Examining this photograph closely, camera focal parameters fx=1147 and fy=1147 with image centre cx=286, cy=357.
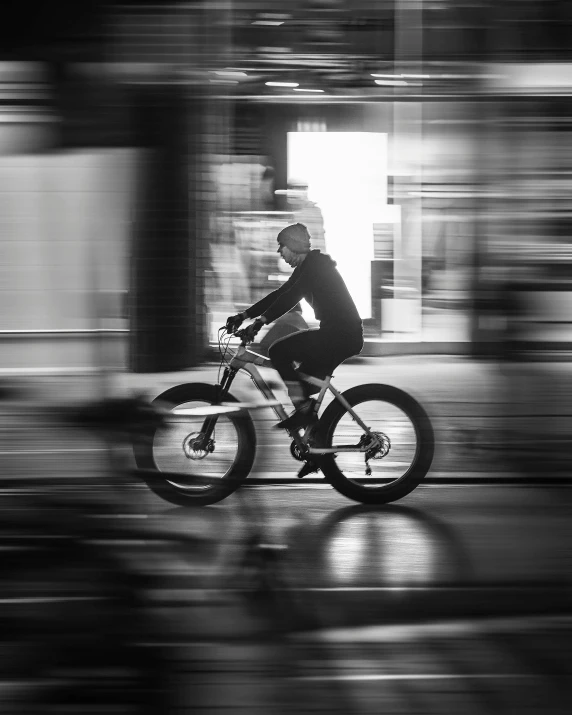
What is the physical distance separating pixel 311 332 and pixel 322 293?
23cm

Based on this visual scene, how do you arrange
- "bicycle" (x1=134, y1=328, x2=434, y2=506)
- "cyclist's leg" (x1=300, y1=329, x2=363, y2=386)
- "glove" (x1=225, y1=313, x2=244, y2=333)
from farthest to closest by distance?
"cyclist's leg" (x1=300, y1=329, x2=363, y2=386) < "glove" (x1=225, y1=313, x2=244, y2=333) < "bicycle" (x1=134, y1=328, x2=434, y2=506)

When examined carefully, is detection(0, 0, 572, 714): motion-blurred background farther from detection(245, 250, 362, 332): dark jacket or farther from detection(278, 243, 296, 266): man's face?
detection(278, 243, 296, 266): man's face

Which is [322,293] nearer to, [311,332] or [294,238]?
[311,332]

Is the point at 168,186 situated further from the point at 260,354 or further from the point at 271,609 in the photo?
the point at 260,354

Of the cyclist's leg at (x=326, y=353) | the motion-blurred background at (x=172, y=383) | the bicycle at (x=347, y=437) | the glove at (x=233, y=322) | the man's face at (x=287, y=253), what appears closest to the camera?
the motion-blurred background at (x=172, y=383)

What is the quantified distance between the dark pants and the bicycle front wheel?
0.20m

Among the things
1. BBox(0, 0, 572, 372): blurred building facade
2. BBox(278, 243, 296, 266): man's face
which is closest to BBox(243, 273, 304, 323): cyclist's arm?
BBox(278, 243, 296, 266): man's face

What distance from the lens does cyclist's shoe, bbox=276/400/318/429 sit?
6.36 metres

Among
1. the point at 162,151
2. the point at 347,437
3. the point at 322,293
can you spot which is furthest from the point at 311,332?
the point at 162,151

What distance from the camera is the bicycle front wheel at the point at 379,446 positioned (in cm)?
641

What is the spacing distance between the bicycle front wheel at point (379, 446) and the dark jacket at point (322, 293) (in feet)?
1.29

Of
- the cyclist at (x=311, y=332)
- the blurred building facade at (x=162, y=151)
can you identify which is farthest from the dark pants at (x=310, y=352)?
the blurred building facade at (x=162, y=151)

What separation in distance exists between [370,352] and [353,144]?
225cm

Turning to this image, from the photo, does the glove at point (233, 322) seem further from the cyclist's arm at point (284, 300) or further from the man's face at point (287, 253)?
the man's face at point (287, 253)
